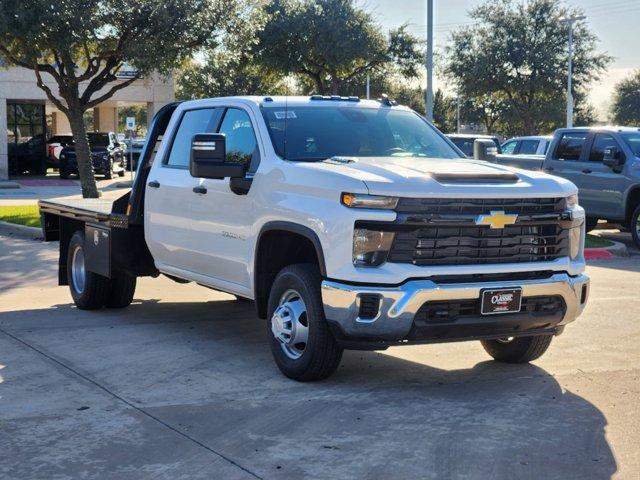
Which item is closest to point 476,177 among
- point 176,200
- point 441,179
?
point 441,179

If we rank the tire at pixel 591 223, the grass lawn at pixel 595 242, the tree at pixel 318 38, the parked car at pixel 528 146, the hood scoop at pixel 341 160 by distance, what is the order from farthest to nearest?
the tree at pixel 318 38 → the parked car at pixel 528 146 → the tire at pixel 591 223 → the grass lawn at pixel 595 242 → the hood scoop at pixel 341 160

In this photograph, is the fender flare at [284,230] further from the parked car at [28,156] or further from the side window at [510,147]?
the parked car at [28,156]

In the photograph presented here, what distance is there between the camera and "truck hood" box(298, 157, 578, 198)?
6.09 meters

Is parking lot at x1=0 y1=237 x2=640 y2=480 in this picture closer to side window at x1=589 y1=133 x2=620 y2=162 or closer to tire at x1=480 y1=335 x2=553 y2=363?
tire at x1=480 y1=335 x2=553 y2=363

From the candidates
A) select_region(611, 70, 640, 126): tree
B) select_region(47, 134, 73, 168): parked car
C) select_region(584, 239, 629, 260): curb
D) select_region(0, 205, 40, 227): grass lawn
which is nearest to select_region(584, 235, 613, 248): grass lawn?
select_region(584, 239, 629, 260): curb

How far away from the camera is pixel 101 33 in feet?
69.7

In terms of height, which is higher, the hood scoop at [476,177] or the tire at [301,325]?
the hood scoop at [476,177]

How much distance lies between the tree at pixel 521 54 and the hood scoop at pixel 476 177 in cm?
3981

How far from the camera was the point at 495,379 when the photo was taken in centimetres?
695

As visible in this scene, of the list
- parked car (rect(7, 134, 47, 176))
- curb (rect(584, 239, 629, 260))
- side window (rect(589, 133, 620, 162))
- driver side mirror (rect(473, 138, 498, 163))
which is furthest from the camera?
parked car (rect(7, 134, 47, 176))

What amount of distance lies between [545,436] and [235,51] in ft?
61.4

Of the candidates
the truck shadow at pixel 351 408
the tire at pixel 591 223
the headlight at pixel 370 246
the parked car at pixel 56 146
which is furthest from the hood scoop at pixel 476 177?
the parked car at pixel 56 146

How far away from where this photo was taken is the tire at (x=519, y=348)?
7.21 m

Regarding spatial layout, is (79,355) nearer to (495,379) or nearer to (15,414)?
(15,414)
